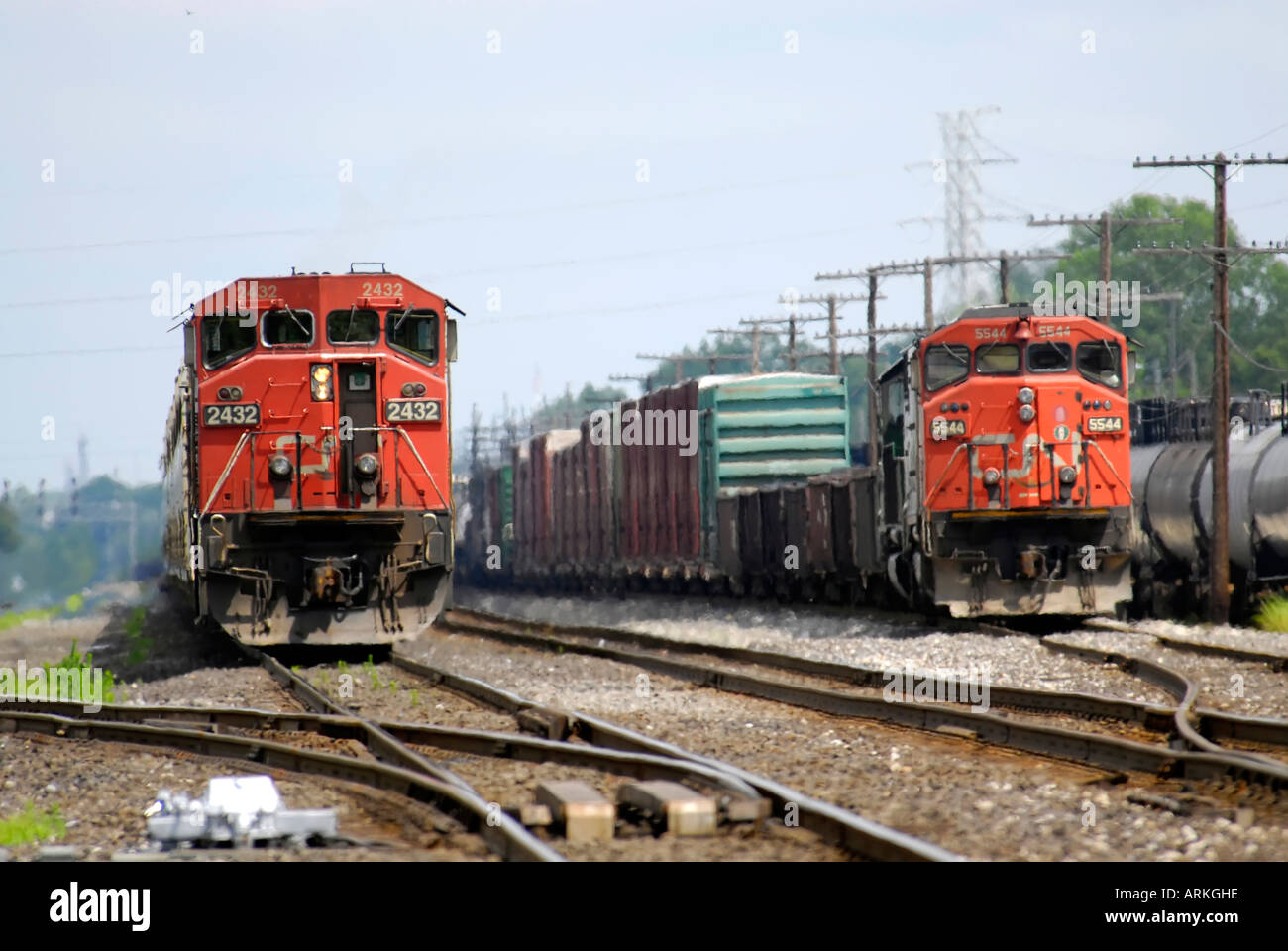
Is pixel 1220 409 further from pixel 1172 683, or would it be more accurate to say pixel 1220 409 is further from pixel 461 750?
pixel 461 750

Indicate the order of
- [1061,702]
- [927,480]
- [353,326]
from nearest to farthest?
[1061,702] < [353,326] < [927,480]

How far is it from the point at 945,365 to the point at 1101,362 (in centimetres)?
171

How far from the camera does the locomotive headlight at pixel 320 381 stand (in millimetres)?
15258

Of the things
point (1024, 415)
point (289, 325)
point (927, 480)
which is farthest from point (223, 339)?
point (1024, 415)

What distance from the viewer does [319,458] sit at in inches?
599

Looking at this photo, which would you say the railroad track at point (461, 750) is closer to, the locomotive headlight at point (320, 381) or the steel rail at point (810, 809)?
the steel rail at point (810, 809)

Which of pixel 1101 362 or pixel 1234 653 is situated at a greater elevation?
pixel 1101 362

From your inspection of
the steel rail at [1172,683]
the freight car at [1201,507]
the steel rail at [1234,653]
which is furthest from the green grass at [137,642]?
the freight car at [1201,507]

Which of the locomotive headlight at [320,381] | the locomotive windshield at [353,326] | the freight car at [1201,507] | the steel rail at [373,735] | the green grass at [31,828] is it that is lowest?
the green grass at [31,828]

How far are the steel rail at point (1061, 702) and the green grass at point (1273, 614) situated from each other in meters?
7.58

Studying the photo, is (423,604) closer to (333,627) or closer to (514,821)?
(333,627)
